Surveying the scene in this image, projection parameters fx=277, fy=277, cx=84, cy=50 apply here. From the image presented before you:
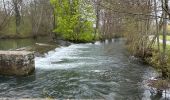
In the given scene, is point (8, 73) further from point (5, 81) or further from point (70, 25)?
point (70, 25)

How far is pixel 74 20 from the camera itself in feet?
146

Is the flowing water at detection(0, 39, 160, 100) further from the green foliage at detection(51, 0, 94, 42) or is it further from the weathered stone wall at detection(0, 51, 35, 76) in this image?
the green foliage at detection(51, 0, 94, 42)

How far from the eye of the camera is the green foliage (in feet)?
146

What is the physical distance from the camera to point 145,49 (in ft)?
77.0

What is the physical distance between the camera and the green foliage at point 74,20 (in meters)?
44.4

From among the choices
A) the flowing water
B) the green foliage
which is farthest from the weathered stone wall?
the green foliage

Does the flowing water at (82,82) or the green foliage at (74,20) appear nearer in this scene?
the flowing water at (82,82)

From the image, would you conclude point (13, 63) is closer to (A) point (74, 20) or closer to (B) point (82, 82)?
(B) point (82, 82)

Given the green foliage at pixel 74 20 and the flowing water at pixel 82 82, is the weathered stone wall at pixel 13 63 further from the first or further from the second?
the green foliage at pixel 74 20

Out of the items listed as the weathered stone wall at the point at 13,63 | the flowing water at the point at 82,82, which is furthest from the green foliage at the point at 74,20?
the weathered stone wall at the point at 13,63

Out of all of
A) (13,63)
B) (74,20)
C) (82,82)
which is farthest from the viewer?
(74,20)

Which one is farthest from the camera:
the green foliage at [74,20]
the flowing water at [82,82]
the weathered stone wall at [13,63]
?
the green foliage at [74,20]

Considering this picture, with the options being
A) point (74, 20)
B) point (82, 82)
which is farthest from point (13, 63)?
point (74, 20)

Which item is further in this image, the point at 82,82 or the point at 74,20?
the point at 74,20
